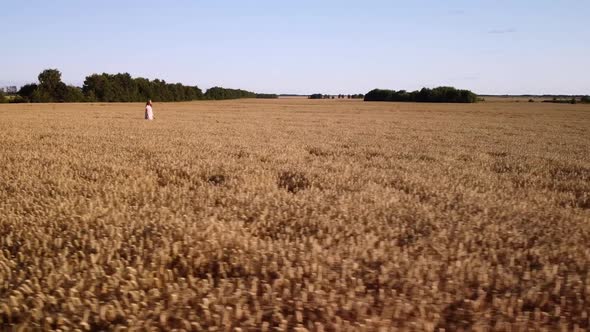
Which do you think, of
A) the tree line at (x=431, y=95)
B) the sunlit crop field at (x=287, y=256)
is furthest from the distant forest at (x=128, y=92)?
the sunlit crop field at (x=287, y=256)

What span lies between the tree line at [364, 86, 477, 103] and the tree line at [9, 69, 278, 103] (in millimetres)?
61863

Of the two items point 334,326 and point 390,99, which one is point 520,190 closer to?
point 334,326

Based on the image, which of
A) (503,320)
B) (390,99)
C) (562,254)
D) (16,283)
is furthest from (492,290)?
(390,99)

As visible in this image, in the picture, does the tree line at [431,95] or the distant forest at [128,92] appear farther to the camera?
the tree line at [431,95]

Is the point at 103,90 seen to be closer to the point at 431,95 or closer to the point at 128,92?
the point at 128,92

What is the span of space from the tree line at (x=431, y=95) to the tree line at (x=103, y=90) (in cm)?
6186

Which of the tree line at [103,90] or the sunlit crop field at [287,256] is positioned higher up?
the tree line at [103,90]

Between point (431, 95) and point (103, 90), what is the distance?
8834cm

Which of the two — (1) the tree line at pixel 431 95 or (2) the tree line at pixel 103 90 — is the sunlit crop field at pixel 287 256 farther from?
(1) the tree line at pixel 431 95

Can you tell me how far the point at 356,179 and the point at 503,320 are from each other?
5098 mm

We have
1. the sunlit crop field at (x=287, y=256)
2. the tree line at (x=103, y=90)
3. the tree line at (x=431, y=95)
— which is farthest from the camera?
the tree line at (x=431, y=95)

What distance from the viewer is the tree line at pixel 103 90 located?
100875 millimetres

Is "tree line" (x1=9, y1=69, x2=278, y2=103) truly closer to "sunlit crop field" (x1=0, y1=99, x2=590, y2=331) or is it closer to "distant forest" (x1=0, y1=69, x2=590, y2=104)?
"distant forest" (x1=0, y1=69, x2=590, y2=104)

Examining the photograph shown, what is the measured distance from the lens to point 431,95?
127812 mm
